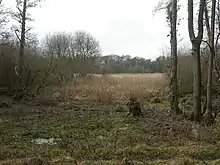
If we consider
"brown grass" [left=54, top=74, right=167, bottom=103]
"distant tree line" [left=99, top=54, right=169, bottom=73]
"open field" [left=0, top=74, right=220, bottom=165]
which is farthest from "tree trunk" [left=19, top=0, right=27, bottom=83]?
"distant tree line" [left=99, top=54, right=169, bottom=73]

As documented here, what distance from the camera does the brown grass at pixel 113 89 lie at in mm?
31750

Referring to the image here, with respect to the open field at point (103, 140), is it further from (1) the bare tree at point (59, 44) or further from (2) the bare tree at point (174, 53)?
(1) the bare tree at point (59, 44)

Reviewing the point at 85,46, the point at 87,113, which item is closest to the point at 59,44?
the point at 85,46

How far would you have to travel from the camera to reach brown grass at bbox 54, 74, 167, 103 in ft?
104

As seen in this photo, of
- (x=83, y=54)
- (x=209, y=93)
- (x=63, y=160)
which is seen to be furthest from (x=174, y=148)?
(x=83, y=54)

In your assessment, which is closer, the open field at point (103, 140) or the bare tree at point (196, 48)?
the open field at point (103, 140)

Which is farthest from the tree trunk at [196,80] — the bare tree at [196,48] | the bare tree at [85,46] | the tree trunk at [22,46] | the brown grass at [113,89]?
the bare tree at [85,46]

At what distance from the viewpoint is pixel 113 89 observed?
33750 mm

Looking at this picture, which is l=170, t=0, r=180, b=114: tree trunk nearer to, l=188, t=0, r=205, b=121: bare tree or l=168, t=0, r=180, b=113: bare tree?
l=168, t=0, r=180, b=113: bare tree

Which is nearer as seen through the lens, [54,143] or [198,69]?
[54,143]

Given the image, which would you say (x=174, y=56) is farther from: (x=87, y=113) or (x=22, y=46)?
(x=22, y=46)

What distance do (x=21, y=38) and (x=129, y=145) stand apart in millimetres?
21377

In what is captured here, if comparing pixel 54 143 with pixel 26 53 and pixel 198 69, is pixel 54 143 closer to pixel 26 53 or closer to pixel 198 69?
pixel 198 69

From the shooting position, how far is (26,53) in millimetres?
33438
